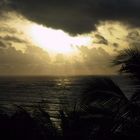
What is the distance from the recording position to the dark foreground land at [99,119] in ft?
28.6

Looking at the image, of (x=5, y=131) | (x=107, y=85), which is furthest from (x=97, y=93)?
(x=5, y=131)

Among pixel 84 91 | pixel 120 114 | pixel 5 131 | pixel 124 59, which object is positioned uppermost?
pixel 124 59

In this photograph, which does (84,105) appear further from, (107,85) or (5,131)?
(5,131)

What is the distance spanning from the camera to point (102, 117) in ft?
29.3

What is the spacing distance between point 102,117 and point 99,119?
92mm

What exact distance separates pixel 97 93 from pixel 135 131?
132 cm

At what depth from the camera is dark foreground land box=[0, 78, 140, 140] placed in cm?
871

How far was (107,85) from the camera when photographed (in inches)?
351

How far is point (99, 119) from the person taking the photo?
29.2 ft

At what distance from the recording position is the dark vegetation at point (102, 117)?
28.6 ft

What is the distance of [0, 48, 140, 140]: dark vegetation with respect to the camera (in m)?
8.72

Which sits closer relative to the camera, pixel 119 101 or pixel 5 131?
pixel 119 101

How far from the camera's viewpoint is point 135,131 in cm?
863

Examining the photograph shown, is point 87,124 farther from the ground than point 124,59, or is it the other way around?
point 124,59
